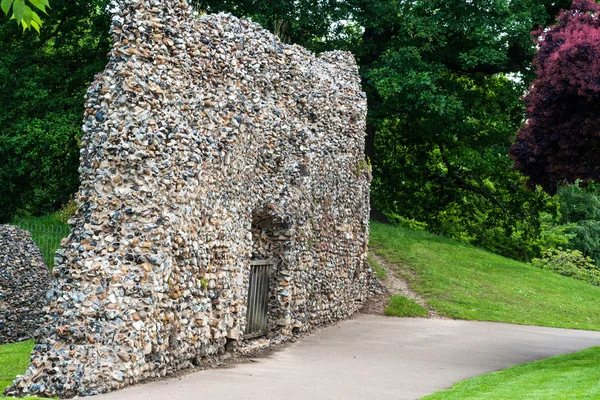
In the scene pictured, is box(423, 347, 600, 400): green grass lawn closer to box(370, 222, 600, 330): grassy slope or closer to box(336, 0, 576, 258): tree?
box(370, 222, 600, 330): grassy slope

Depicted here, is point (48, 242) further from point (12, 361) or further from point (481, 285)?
point (481, 285)

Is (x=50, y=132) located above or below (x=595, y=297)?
above

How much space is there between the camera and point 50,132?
24641 millimetres

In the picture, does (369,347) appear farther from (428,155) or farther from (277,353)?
(428,155)

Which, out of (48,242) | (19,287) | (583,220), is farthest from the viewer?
(583,220)

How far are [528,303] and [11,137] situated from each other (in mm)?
17284

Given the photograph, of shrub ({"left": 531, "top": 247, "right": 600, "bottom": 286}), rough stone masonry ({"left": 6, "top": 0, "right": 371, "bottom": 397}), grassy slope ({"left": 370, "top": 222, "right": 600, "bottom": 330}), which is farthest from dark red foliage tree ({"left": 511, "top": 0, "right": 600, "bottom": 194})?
shrub ({"left": 531, "top": 247, "right": 600, "bottom": 286})

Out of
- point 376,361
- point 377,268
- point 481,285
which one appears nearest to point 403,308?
point 377,268

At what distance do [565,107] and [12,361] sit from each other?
10578mm

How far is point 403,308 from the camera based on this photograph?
71.4 feet

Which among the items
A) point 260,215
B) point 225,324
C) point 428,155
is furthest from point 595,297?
point 225,324

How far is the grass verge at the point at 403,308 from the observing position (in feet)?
70.5

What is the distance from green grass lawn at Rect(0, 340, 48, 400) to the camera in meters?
11.4

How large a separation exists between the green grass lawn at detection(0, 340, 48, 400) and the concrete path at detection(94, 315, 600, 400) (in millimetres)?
2465
